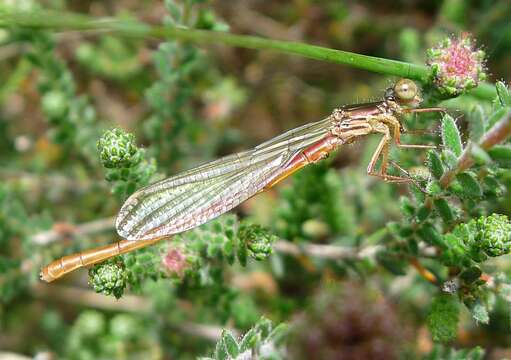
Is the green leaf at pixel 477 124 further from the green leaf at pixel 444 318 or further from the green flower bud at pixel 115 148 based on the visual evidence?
the green flower bud at pixel 115 148

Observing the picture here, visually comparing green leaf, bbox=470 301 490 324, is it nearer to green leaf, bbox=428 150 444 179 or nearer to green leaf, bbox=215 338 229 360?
green leaf, bbox=428 150 444 179

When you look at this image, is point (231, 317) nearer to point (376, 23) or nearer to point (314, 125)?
point (314, 125)

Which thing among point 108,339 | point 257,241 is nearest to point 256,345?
point 257,241

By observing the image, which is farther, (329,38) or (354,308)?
(329,38)

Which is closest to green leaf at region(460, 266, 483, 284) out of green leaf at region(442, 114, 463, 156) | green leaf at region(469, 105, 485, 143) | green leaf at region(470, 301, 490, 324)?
green leaf at region(470, 301, 490, 324)

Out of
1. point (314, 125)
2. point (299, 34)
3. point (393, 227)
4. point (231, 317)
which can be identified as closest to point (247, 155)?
point (314, 125)

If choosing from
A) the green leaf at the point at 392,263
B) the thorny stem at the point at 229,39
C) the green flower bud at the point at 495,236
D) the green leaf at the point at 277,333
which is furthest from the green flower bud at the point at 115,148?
the green flower bud at the point at 495,236

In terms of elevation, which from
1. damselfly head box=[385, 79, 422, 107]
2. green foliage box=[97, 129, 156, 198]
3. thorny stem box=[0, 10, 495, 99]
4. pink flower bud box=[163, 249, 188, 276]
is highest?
thorny stem box=[0, 10, 495, 99]
